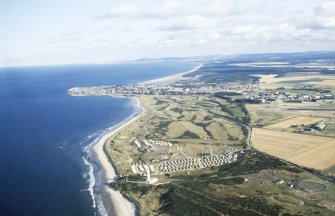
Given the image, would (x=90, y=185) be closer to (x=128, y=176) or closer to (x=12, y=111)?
(x=128, y=176)

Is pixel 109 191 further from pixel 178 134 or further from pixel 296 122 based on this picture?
pixel 296 122

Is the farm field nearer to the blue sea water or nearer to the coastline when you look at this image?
the coastline

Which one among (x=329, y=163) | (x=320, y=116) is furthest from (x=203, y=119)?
(x=329, y=163)

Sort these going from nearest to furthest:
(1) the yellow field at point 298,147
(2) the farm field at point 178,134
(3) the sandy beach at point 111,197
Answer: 1. (3) the sandy beach at point 111,197
2. (1) the yellow field at point 298,147
3. (2) the farm field at point 178,134

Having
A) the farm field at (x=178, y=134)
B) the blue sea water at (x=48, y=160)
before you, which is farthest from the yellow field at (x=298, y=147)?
the blue sea water at (x=48, y=160)

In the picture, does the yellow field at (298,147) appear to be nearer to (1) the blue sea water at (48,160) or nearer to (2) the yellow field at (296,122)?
(2) the yellow field at (296,122)

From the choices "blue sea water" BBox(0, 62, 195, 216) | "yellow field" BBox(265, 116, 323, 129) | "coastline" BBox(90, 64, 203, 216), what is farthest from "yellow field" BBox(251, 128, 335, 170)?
"blue sea water" BBox(0, 62, 195, 216)
